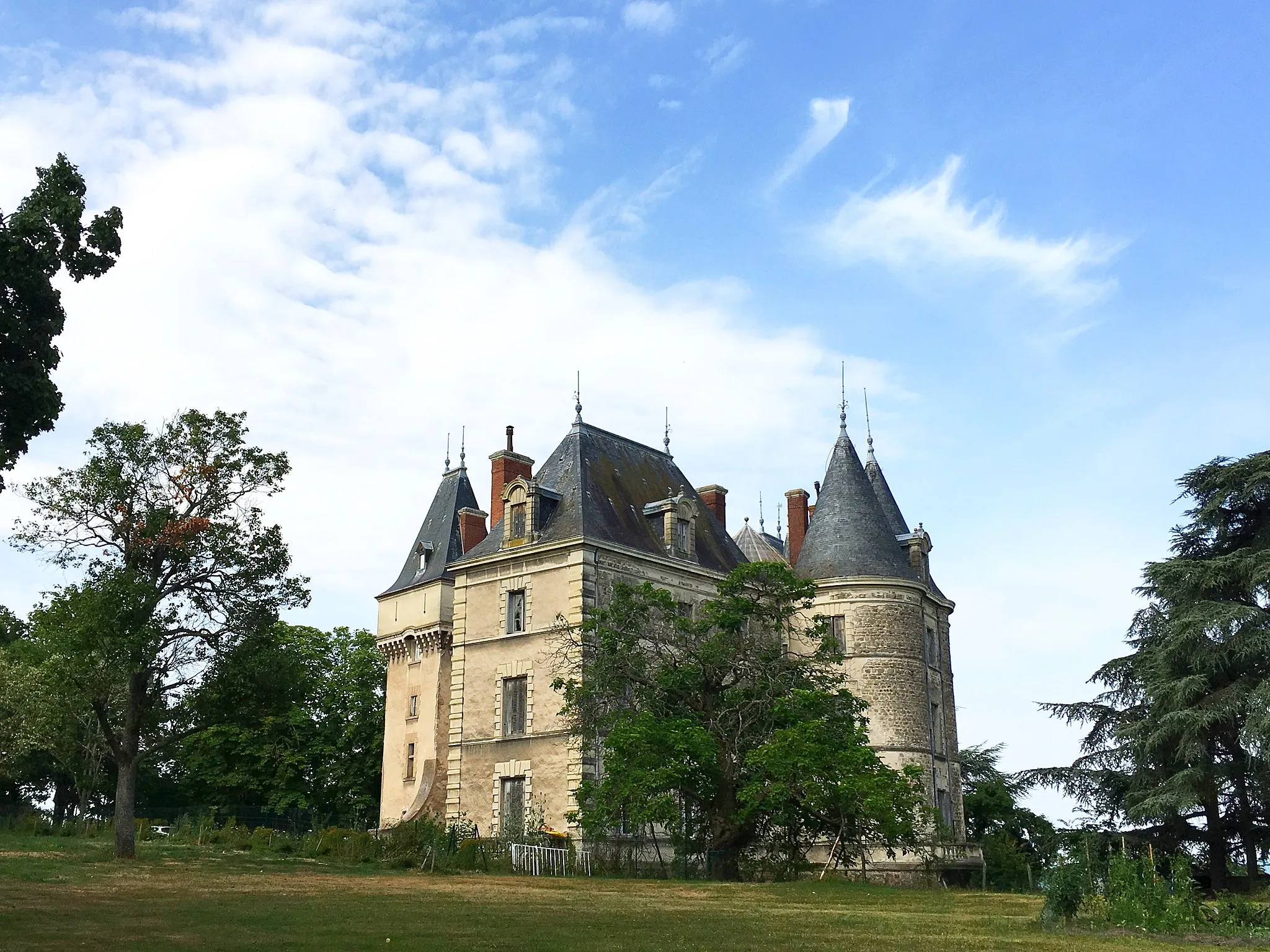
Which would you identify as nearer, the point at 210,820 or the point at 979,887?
the point at 979,887

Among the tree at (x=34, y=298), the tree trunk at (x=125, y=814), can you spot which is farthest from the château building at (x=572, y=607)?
the tree at (x=34, y=298)

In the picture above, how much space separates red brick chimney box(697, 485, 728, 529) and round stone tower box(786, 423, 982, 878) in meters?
2.96

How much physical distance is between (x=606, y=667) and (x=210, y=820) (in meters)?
16.7

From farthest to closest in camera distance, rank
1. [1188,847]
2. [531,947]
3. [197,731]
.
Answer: [197,731] < [1188,847] < [531,947]

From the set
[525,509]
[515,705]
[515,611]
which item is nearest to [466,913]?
[515,705]

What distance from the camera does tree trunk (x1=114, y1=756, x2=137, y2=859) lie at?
27.2 m

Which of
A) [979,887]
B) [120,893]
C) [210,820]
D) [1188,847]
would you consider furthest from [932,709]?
[120,893]

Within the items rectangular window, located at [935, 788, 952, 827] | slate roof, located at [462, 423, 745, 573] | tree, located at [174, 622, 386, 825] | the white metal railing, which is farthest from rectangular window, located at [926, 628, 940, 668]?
tree, located at [174, 622, 386, 825]

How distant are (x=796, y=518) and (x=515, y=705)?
11.6 metres

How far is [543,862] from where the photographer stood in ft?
96.5

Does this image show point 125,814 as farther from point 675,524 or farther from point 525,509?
point 675,524

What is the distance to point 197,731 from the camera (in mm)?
47844

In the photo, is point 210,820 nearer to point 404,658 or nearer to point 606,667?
point 404,658

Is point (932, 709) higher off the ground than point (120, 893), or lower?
higher
